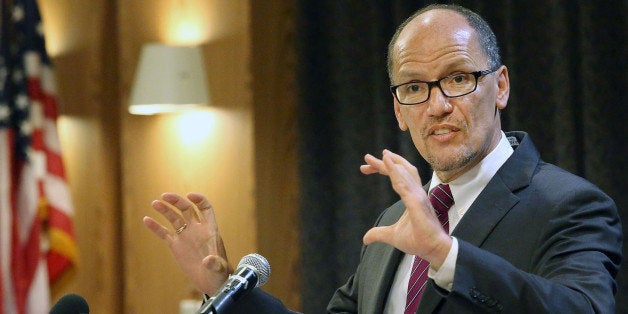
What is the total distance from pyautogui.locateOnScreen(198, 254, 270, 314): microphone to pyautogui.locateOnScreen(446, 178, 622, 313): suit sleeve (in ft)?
1.21

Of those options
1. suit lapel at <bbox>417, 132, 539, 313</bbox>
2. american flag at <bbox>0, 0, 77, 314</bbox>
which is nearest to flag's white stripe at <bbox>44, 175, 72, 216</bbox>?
american flag at <bbox>0, 0, 77, 314</bbox>

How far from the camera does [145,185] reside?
5117mm

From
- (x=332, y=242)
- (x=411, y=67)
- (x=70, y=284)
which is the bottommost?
(x=70, y=284)

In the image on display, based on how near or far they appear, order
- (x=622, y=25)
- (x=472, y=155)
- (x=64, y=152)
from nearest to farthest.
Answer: (x=472, y=155)
(x=622, y=25)
(x=64, y=152)

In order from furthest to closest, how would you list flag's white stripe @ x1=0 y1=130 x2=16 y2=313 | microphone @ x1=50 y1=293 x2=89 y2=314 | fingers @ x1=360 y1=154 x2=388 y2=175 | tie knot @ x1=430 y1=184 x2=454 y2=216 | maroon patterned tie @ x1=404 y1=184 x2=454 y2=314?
1. flag's white stripe @ x1=0 y1=130 x2=16 y2=313
2. tie knot @ x1=430 y1=184 x2=454 y2=216
3. maroon patterned tie @ x1=404 y1=184 x2=454 y2=314
4. microphone @ x1=50 y1=293 x2=89 y2=314
5. fingers @ x1=360 y1=154 x2=388 y2=175

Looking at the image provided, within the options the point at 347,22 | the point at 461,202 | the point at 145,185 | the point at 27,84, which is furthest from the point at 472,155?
the point at 27,84

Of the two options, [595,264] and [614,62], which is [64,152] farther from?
[595,264]

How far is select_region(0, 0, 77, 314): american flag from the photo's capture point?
5078mm

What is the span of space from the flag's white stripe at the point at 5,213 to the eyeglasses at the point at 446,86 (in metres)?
3.41

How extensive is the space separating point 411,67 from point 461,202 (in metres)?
0.34

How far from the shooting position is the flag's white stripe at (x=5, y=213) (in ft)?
16.5

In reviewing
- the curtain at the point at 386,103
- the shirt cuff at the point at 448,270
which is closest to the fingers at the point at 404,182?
the shirt cuff at the point at 448,270

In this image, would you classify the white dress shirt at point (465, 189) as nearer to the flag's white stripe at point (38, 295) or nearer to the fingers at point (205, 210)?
the fingers at point (205, 210)

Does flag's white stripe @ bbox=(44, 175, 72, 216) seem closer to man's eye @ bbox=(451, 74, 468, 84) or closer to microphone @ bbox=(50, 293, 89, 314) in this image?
microphone @ bbox=(50, 293, 89, 314)
